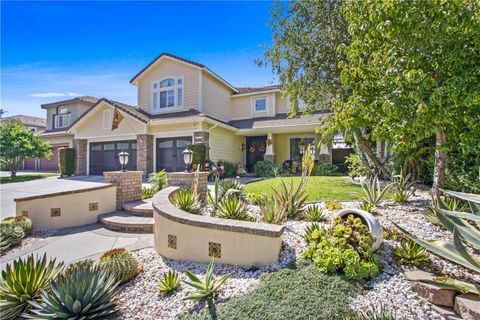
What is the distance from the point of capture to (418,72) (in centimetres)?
408

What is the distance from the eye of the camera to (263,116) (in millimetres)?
18172

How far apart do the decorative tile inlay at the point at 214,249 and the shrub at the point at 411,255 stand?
8.90 ft

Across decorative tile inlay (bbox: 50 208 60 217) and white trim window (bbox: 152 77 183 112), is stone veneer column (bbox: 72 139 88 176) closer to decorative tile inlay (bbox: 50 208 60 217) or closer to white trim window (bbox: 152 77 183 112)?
white trim window (bbox: 152 77 183 112)

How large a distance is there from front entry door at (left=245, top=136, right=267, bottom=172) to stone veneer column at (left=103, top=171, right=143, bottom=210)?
1095 cm

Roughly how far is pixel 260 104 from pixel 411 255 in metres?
15.9

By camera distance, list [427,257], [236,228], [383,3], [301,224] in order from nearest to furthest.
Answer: [427,257]
[236,228]
[383,3]
[301,224]

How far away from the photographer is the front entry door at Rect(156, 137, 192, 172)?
15.3 m

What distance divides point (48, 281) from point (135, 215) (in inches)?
149

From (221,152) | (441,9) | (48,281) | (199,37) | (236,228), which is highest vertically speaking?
(199,37)

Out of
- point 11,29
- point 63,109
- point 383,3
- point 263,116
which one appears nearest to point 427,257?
point 383,3

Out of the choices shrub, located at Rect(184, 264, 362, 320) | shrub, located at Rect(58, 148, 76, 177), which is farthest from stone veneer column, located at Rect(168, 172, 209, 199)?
shrub, located at Rect(58, 148, 76, 177)

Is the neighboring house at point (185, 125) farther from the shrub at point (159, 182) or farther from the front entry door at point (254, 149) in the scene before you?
the shrub at point (159, 182)

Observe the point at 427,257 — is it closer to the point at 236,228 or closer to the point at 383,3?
the point at 236,228

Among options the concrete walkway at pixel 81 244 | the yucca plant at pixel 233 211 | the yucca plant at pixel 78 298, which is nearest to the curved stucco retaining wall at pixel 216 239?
the yucca plant at pixel 233 211
